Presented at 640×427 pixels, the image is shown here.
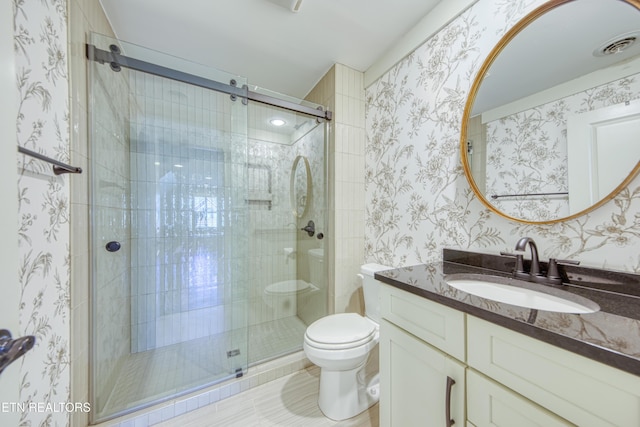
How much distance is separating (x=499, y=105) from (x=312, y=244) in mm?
1554

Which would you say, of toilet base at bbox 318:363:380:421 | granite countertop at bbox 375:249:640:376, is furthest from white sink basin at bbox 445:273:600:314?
toilet base at bbox 318:363:380:421

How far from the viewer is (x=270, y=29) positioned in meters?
1.43

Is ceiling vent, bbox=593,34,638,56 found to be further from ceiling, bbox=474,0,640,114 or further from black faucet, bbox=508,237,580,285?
black faucet, bbox=508,237,580,285

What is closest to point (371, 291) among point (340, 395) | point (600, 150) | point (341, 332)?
point (341, 332)

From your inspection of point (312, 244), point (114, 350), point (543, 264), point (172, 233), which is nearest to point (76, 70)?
point (172, 233)

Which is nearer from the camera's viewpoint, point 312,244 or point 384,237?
point 384,237

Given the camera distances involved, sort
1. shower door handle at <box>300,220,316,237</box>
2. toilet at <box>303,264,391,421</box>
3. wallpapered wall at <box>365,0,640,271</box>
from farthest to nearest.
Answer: shower door handle at <box>300,220,316,237</box> → toilet at <box>303,264,391,421</box> → wallpapered wall at <box>365,0,640,271</box>

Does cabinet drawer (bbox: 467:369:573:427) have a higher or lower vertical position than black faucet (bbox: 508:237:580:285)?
lower

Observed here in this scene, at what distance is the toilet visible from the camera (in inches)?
45.4

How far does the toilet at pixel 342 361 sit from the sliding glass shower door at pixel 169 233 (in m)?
0.64

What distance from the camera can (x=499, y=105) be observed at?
1029 millimetres

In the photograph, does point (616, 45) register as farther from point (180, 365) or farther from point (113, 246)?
point (180, 365)

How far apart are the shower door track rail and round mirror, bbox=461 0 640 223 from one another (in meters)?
1.14

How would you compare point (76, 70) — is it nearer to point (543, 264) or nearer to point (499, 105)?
point (499, 105)
